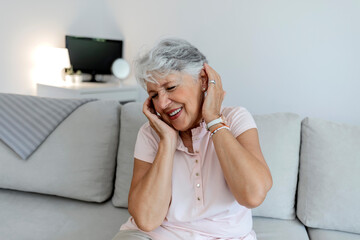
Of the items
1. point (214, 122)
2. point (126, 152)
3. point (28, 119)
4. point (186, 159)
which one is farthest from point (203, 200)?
point (28, 119)

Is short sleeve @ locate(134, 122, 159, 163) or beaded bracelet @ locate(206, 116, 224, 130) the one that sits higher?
beaded bracelet @ locate(206, 116, 224, 130)

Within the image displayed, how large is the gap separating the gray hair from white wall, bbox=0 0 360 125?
2.09 metres

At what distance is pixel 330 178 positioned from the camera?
1504 mm

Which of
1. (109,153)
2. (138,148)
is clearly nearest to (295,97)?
(109,153)

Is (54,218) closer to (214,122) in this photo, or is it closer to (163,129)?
(163,129)

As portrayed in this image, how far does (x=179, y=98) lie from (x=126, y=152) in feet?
1.94

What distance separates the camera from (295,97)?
124 inches

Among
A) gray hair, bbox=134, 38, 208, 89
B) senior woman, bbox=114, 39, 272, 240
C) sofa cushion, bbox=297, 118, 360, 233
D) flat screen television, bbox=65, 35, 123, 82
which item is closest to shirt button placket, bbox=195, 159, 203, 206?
senior woman, bbox=114, 39, 272, 240

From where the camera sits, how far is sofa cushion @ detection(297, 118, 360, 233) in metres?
1.48

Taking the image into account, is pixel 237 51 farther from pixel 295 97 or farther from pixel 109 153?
pixel 109 153

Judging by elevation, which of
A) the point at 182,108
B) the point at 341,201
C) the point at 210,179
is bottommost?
the point at 341,201

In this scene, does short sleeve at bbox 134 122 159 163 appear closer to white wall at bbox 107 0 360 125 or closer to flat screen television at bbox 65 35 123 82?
white wall at bbox 107 0 360 125

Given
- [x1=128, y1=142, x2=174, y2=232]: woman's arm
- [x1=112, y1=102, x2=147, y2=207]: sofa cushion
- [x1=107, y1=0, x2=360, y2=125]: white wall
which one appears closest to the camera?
[x1=128, y1=142, x2=174, y2=232]: woman's arm

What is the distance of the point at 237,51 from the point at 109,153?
6.63 feet
